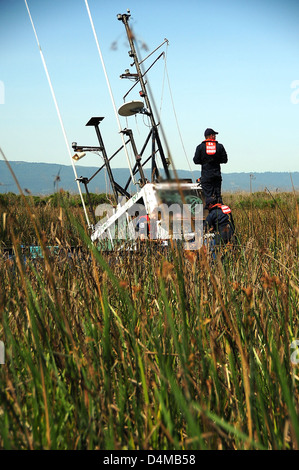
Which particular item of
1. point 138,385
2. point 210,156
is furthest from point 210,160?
point 138,385

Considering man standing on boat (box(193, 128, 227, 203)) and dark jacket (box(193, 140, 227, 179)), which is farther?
dark jacket (box(193, 140, 227, 179))

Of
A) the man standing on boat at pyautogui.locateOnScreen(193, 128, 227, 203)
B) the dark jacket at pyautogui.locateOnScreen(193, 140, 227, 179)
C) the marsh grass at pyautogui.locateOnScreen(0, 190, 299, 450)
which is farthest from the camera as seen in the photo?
the dark jacket at pyautogui.locateOnScreen(193, 140, 227, 179)

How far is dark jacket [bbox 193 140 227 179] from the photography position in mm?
5750

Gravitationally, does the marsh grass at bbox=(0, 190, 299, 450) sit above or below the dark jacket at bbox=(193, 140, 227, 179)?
below

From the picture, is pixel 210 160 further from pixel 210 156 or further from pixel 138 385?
pixel 138 385

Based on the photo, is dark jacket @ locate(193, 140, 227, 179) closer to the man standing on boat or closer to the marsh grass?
the man standing on boat

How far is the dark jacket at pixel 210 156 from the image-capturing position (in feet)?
18.9

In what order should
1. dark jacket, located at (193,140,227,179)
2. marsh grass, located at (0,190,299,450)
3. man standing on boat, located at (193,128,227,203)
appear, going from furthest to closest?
dark jacket, located at (193,140,227,179) → man standing on boat, located at (193,128,227,203) → marsh grass, located at (0,190,299,450)

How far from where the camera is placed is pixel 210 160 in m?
5.81

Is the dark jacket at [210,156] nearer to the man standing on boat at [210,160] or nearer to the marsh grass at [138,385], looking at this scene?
the man standing on boat at [210,160]

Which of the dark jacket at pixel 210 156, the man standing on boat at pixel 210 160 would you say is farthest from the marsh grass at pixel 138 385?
the dark jacket at pixel 210 156

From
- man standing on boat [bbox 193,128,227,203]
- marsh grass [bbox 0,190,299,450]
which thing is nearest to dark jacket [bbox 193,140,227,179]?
man standing on boat [bbox 193,128,227,203]

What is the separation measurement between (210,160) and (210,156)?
69 millimetres

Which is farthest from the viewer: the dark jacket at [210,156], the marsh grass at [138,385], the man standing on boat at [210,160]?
the dark jacket at [210,156]
